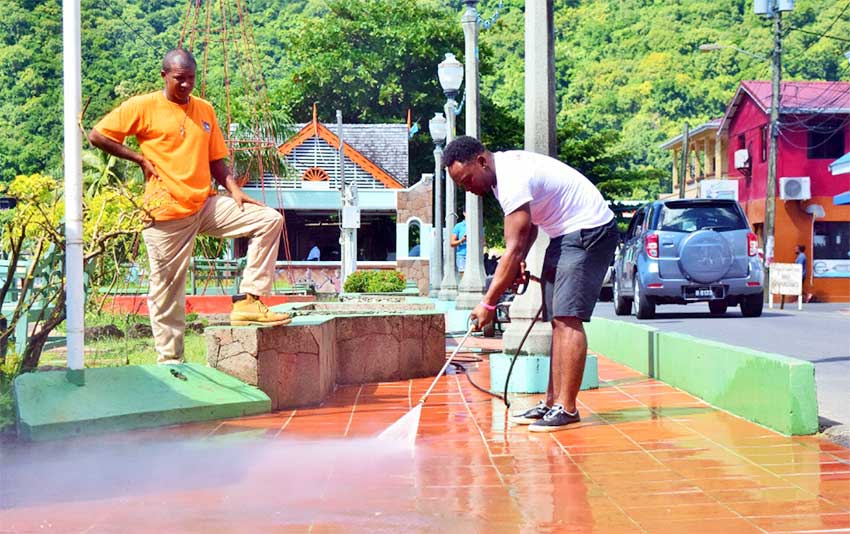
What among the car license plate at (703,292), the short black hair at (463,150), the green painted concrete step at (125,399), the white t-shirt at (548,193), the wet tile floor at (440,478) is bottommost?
the wet tile floor at (440,478)

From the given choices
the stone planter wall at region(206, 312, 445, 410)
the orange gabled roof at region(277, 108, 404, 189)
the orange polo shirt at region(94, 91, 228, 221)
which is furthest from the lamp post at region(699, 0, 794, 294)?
the orange polo shirt at region(94, 91, 228, 221)

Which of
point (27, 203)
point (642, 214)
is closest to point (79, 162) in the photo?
point (27, 203)

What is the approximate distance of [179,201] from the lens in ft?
21.9

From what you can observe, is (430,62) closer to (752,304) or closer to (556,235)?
(752,304)

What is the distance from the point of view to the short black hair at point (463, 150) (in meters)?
6.06

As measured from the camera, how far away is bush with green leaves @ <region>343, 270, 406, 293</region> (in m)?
17.5

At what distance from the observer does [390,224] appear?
1635 inches

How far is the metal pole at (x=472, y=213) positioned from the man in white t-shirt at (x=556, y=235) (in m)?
8.92

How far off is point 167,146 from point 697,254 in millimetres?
12122

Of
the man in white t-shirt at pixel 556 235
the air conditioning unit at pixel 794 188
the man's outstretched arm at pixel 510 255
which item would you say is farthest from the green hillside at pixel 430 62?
the man's outstretched arm at pixel 510 255

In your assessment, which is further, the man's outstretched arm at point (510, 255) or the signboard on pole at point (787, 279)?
the signboard on pole at point (787, 279)

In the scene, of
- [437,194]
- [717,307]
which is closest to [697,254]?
[717,307]

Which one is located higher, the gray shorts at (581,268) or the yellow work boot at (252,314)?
the gray shorts at (581,268)

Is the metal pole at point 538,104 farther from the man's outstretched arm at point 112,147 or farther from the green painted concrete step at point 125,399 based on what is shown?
the man's outstretched arm at point 112,147
